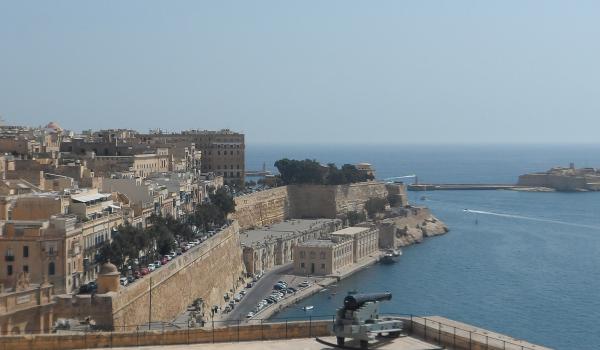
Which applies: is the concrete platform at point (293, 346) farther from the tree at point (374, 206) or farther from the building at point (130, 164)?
the tree at point (374, 206)

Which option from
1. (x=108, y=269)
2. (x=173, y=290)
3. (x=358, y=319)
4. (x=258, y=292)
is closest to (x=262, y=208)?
(x=258, y=292)

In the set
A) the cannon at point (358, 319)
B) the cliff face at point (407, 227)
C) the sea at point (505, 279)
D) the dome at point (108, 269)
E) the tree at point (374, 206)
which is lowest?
the sea at point (505, 279)

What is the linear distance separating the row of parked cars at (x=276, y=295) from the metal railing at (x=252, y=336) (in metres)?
17.1

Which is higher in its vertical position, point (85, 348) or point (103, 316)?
point (85, 348)

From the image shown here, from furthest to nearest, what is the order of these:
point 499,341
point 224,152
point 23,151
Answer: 1. point 224,152
2. point 23,151
3. point 499,341

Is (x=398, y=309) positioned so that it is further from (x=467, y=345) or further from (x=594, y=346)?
(x=467, y=345)

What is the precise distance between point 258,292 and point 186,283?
7717 millimetres

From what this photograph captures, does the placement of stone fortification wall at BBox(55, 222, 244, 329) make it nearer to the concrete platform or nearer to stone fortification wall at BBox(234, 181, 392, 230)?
the concrete platform

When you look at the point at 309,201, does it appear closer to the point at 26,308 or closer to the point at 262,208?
the point at 262,208

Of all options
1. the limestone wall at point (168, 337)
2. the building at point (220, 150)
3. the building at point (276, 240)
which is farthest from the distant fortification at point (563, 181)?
the limestone wall at point (168, 337)

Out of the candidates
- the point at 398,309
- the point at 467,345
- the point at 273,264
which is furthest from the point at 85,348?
the point at 273,264

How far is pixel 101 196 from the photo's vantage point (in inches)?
934

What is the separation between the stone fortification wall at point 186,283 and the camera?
18.2 m

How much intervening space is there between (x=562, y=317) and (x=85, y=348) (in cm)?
2244
